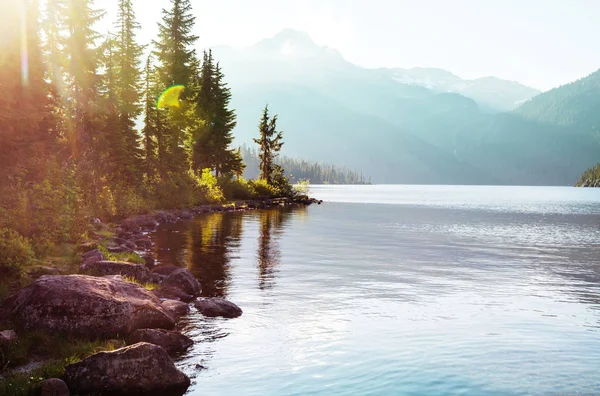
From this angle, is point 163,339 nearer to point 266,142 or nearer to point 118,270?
point 118,270

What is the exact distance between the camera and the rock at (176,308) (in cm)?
1681

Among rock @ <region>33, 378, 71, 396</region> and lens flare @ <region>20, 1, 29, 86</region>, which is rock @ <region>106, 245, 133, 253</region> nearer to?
lens flare @ <region>20, 1, 29, 86</region>

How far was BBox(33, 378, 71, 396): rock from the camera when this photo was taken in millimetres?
10103

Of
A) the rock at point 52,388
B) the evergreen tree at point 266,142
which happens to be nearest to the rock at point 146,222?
the rock at point 52,388

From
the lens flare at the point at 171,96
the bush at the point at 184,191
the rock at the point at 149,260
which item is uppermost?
the lens flare at the point at 171,96

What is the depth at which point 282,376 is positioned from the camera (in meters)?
12.4

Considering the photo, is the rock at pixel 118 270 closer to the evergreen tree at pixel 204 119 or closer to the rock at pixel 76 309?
the rock at pixel 76 309

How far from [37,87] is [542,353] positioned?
24.5 metres

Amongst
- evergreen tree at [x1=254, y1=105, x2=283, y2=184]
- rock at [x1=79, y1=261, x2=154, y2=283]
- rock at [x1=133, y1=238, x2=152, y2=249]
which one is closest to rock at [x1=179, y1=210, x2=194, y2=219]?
rock at [x1=133, y1=238, x2=152, y2=249]

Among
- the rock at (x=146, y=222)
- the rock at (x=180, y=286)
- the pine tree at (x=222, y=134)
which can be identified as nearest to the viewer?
the rock at (x=180, y=286)

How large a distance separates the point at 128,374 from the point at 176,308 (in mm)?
6198

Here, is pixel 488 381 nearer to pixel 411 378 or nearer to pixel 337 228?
pixel 411 378

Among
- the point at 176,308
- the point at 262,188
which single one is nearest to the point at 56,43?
the point at 176,308

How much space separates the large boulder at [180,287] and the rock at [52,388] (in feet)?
28.4
